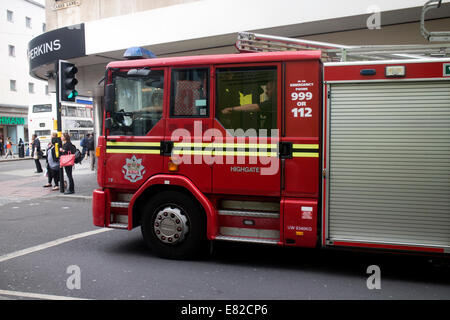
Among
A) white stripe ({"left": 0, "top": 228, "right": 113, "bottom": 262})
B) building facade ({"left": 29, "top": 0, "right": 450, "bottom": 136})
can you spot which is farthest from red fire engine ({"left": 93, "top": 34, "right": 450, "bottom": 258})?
building facade ({"left": 29, "top": 0, "right": 450, "bottom": 136})

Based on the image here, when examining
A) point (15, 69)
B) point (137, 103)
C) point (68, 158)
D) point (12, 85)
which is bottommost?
point (68, 158)

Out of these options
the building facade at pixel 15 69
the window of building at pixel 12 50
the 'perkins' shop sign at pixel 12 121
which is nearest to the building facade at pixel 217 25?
the 'perkins' shop sign at pixel 12 121

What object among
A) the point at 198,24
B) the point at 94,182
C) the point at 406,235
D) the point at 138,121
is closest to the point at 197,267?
the point at 138,121

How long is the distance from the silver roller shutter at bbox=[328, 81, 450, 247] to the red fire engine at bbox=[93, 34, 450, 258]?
12 mm

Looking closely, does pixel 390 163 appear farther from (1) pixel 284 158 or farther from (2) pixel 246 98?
(2) pixel 246 98

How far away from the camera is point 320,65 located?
516 cm

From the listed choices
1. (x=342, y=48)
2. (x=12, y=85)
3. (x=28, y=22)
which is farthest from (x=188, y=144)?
(x=28, y=22)

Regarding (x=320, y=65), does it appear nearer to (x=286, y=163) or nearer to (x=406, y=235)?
(x=286, y=163)

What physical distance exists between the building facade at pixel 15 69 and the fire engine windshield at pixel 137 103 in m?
37.6

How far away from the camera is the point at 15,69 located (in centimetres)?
4184

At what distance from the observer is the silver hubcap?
5652 millimetres

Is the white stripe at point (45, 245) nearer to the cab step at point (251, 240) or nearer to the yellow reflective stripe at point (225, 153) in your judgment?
the yellow reflective stripe at point (225, 153)

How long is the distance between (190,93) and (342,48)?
6.91 feet

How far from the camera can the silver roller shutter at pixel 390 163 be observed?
15.5 ft
